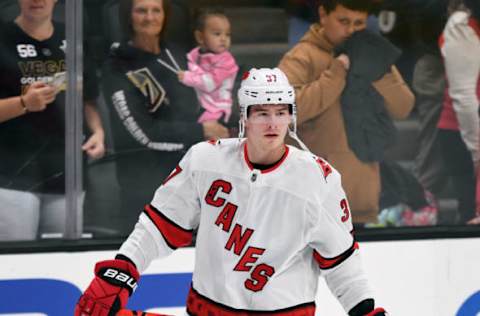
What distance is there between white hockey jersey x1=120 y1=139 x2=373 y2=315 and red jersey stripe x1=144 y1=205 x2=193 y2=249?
56 mm

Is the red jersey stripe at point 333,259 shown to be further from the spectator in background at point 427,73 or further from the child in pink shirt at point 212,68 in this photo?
the spectator in background at point 427,73

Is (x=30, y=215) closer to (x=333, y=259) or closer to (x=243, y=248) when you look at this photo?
(x=243, y=248)

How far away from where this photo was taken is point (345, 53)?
14.6 ft

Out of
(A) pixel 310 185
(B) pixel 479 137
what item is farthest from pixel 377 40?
(A) pixel 310 185

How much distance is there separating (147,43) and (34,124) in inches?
20.0

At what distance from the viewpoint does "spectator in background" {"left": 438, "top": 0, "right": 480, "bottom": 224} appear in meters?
4.56

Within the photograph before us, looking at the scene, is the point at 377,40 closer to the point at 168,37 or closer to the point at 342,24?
the point at 342,24

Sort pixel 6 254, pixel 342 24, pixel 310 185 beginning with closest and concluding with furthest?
pixel 310 185 → pixel 6 254 → pixel 342 24

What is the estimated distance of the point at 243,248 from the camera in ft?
10.5

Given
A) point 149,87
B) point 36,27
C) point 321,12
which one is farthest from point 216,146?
point 321,12

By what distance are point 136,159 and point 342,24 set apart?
37.3 inches

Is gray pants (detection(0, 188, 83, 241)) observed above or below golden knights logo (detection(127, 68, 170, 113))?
below

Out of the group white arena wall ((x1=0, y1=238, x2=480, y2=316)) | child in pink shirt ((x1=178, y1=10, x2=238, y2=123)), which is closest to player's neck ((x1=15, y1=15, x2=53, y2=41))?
child in pink shirt ((x1=178, y1=10, x2=238, y2=123))

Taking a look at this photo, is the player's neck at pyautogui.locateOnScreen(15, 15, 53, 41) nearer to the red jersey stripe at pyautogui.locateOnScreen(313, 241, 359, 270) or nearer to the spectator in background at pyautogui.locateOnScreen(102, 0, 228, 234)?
the spectator in background at pyautogui.locateOnScreen(102, 0, 228, 234)
